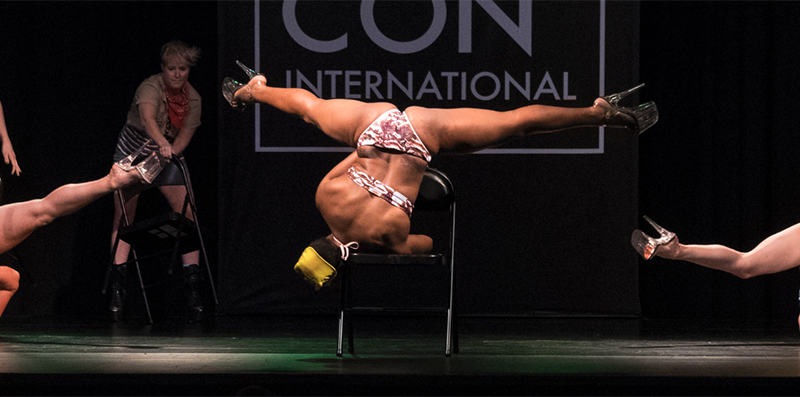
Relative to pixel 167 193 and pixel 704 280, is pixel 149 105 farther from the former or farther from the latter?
pixel 704 280

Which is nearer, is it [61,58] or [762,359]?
[762,359]

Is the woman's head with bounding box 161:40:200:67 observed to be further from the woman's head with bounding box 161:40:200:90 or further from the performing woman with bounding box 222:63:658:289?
the performing woman with bounding box 222:63:658:289

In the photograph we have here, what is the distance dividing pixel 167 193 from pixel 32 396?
206 centimetres

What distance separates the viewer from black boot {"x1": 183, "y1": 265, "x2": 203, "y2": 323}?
14.1ft

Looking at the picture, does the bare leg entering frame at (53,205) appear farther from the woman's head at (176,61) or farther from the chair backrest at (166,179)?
the woman's head at (176,61)

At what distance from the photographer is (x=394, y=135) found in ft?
9.80

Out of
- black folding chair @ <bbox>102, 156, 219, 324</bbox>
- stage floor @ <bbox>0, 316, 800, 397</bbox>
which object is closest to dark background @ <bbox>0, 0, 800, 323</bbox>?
black folding chair @ <bbox>102, 156, 219, 324</bbox>

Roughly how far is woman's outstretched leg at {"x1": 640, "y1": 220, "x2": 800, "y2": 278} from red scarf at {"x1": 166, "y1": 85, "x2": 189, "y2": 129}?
285 cm

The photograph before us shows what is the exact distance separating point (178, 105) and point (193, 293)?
1.10 metres

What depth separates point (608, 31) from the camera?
15.2ft

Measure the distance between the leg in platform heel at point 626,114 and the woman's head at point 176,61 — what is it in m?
2.45

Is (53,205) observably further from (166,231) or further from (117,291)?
(117,291)

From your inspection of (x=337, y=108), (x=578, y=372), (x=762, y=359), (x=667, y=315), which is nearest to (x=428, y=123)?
(x=337, y=108)

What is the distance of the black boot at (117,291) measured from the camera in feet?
14.1
